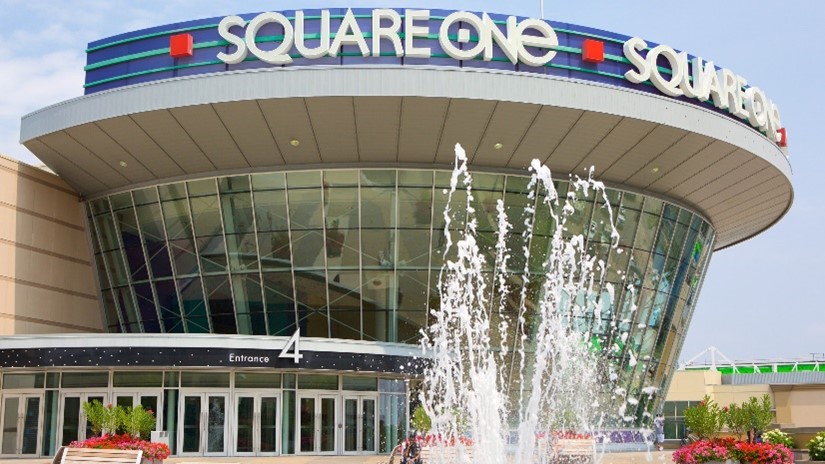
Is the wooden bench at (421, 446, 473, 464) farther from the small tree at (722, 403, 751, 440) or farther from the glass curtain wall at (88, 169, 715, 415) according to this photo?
the glass curtain wall at (88, 169, 715, 415)

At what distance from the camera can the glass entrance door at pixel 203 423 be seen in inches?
1128

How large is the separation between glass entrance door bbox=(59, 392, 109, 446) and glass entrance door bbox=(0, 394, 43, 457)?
27.2 inches

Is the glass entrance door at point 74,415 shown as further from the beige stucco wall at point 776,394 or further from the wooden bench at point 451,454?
the beige stucco wall at point 776,394

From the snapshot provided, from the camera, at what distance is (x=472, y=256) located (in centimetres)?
3275

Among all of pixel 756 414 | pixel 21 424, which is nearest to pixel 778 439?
pixel 756 414

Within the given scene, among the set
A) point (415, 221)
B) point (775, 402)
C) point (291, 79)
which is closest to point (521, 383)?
point (415, 221)

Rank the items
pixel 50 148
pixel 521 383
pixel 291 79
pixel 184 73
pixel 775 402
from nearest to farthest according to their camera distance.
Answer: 1. pixel 291 79
2. pixel 184 73
3. pixel 50 148
4. pixel 521 383
5. pixel 775 402

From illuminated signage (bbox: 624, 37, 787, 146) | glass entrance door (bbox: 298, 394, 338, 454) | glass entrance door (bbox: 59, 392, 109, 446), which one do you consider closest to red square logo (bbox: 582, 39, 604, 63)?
illuminated signage (bbox: 624, 37, 787, 146)

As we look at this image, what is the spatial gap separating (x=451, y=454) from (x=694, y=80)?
16.3 metres

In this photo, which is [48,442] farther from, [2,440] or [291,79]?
[291,79]

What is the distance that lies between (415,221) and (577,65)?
716cm

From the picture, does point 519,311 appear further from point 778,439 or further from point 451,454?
point 451,454

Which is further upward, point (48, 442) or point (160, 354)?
point (160, 354)

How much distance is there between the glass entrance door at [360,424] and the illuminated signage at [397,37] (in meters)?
10.5
